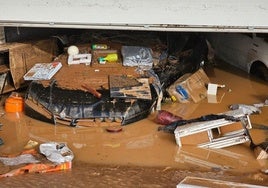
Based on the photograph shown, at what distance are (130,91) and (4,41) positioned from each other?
3.42 meters

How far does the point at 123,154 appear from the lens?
7.36 m

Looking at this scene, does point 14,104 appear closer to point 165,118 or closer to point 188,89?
point 165,118

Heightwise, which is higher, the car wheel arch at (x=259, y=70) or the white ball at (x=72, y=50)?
the white ball at (x=72, y=50)

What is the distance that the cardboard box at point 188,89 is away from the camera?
9617 mm

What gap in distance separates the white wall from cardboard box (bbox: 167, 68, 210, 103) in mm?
1444

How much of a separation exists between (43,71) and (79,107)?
153 centimetres

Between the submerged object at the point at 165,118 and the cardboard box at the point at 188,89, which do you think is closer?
the submerged object at the point at 165,118

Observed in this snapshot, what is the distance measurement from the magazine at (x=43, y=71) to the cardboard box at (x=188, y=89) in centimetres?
255

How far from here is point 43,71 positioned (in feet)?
30.5

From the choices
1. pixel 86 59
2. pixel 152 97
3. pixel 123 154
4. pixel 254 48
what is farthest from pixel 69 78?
pixel 254 48

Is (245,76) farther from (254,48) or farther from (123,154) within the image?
(123,154)

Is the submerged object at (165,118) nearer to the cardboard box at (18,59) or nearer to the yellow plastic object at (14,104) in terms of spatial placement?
the yellow plastic object at (14,104)

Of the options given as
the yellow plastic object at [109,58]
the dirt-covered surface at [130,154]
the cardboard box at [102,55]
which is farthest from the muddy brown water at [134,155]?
the yellow plastic object at [109,58]

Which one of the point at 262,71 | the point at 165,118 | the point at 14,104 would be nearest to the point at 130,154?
the point at 165,118
